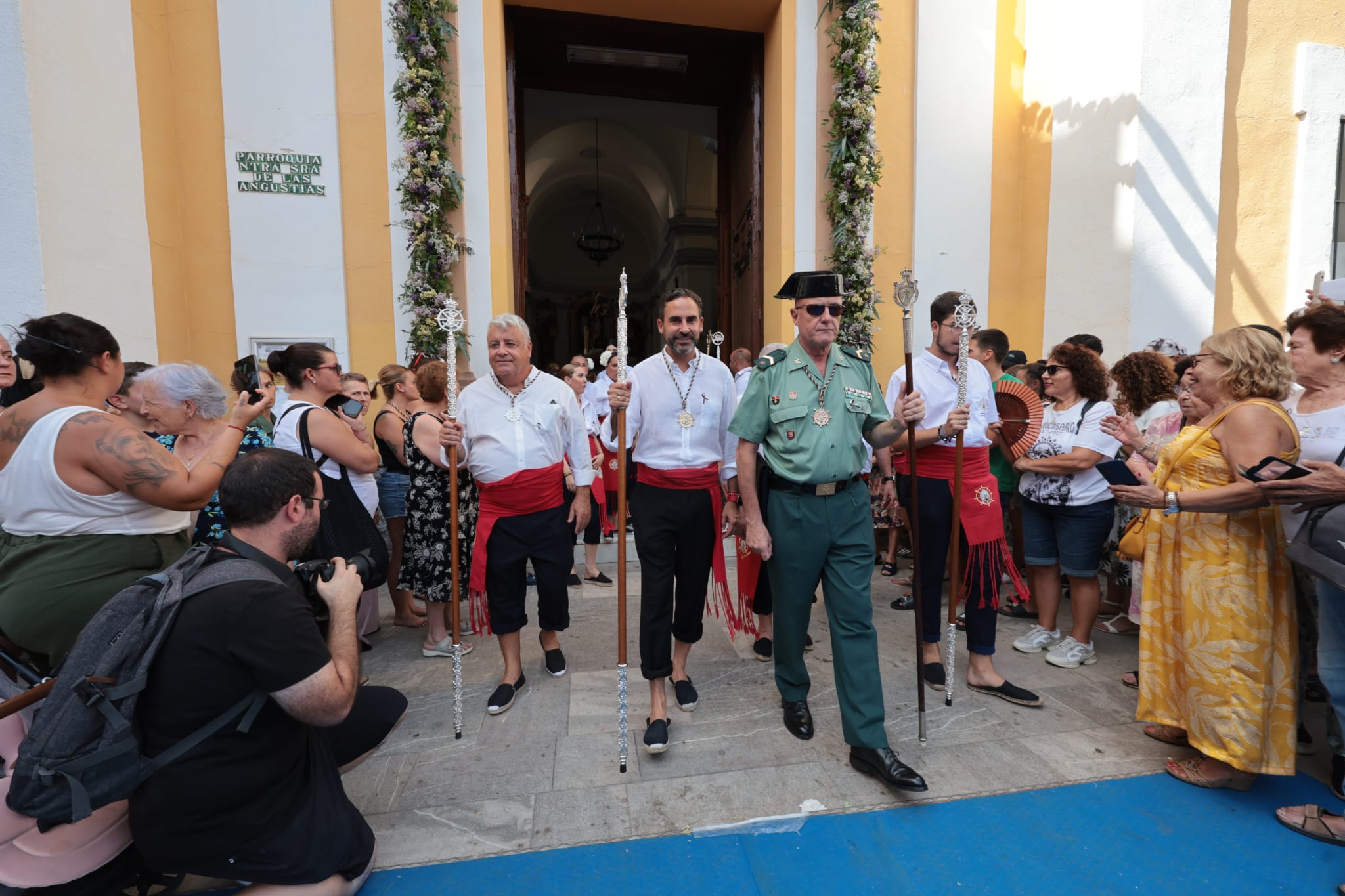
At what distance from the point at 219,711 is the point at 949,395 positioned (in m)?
3.47

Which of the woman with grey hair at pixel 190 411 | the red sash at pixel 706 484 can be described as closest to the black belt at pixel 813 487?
the red sash at pixel 706 484

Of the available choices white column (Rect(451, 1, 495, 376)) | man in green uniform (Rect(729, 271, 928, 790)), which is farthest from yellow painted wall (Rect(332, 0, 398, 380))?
man in green uniform (Rect(729, 271, 928, 790))

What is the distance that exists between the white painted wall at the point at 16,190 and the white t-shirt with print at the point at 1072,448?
6903 millimetres

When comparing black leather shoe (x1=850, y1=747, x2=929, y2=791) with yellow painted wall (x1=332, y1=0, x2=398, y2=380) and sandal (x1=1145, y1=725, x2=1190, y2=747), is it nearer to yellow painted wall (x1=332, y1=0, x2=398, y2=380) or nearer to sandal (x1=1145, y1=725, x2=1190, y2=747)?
sandal (x1=1145, y1=725, x2=1190, y2=747)

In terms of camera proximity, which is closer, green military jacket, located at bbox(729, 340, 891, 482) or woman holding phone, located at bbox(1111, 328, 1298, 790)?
woman holding phone, located at bbox(1111, 328, 1298, 790)

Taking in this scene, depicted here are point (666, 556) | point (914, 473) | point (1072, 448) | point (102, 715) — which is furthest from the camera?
point (1072, 448)

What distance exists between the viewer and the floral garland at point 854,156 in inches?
251

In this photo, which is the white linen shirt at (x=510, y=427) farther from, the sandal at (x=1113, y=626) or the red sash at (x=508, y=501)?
the sandal at (x=1113, y=626)

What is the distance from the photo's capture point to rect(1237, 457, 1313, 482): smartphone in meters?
2.28

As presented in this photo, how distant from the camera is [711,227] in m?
14.0

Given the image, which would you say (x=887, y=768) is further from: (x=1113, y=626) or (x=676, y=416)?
(x=1113, y=626)

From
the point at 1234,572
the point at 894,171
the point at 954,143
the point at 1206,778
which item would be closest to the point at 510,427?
the point at 1234,572

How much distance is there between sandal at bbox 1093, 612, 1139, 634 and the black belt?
2829 millimetres

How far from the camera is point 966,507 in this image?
136 inches
